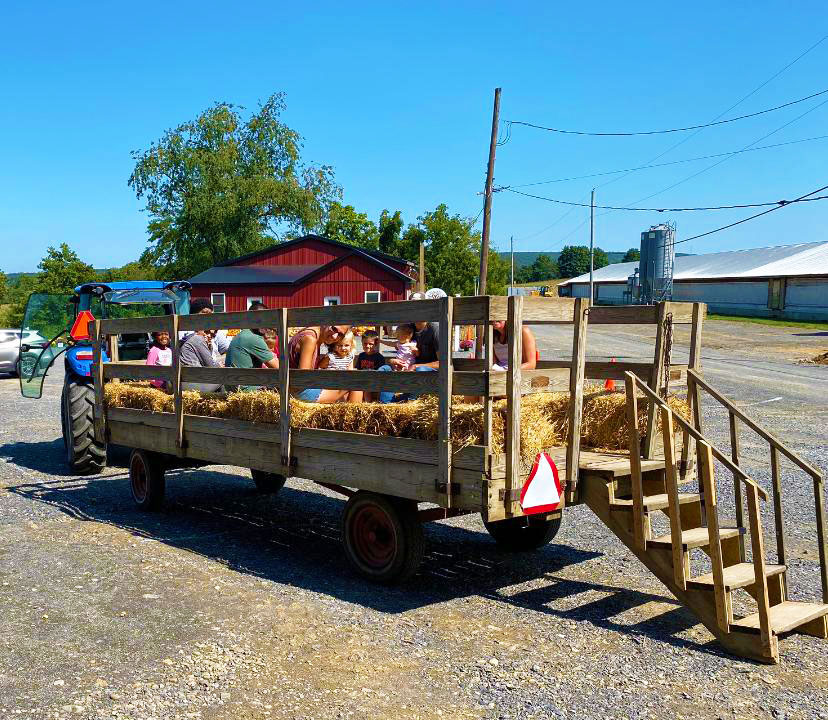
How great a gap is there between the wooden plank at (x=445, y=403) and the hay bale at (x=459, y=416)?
3.4 inches

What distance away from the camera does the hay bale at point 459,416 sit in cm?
509

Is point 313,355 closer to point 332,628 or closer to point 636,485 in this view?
point 332,628

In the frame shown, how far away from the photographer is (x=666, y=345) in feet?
19.0

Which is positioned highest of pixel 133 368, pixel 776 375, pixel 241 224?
pixel 241 224

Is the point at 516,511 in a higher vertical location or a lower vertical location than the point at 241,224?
lower

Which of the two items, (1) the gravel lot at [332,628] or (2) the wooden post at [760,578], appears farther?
(2) the wooden post at [760,578]

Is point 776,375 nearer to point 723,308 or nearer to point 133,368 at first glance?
point 133,368

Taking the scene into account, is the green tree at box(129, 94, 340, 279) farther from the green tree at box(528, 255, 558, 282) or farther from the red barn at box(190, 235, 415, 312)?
the green tree at box(528, 255, 558, 282)

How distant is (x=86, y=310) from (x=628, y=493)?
789 centimetres

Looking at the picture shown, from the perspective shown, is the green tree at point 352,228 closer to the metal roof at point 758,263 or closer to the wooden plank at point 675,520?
the metal roof at point 758,263

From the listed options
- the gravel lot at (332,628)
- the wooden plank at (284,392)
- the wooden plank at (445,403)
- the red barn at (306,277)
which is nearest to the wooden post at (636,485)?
the gravel lot at (332,628)

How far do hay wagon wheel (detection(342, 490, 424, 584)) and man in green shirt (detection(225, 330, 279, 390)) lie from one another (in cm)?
215

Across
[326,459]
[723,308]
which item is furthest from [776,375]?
[723,308]

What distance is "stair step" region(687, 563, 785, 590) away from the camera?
4.63 m
